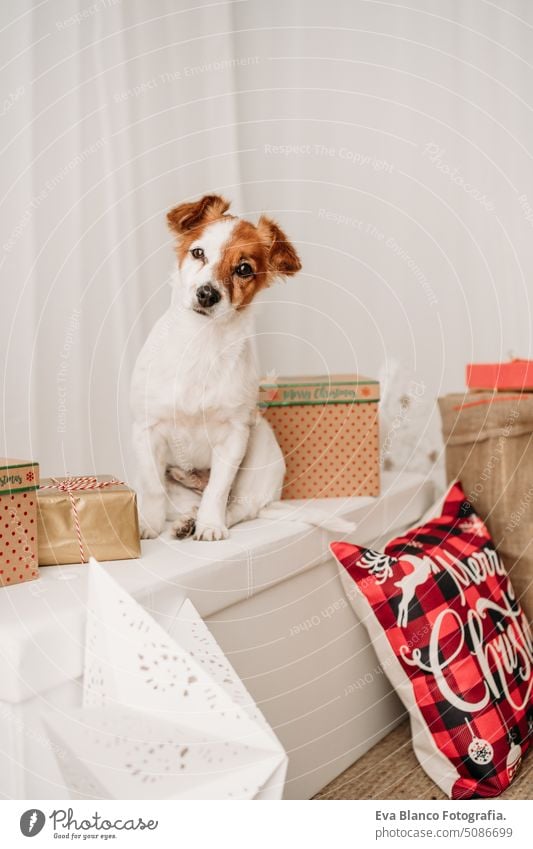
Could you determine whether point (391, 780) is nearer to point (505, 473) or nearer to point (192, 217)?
point (505, 473)

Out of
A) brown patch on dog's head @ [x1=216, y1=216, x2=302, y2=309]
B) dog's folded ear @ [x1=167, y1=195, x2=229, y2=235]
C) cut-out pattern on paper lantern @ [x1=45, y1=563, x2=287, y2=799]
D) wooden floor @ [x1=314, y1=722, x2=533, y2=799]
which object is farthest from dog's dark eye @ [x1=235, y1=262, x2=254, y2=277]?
wooden floor @ [x1=314, y1=722, x2=533, y2=799]

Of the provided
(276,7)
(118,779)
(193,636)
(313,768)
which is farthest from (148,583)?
(276,7)

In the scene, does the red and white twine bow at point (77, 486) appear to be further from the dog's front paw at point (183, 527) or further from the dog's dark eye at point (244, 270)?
the dog's dark eye at point (244, 270)

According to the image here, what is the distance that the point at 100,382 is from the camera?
192 cm

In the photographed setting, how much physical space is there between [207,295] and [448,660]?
2.65ft

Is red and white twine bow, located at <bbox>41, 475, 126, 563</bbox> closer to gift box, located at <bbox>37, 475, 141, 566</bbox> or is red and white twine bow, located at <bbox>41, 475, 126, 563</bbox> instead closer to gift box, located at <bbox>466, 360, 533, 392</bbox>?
gift box, located at <bbox>37, 475, 141, 566</bbox>

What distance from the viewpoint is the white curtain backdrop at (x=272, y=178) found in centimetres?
170

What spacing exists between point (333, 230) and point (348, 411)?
855 mm

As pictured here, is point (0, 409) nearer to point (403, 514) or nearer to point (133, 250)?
point (133, 250)

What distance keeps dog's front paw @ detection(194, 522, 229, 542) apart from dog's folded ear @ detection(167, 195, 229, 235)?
56 cm

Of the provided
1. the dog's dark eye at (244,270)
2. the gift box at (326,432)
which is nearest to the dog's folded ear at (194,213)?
the dog's dark eye at (244,270)

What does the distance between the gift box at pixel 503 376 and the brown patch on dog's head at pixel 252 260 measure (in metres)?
0.63

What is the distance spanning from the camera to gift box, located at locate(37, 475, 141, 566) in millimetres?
1316

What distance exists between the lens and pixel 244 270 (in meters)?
1.54
